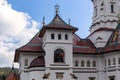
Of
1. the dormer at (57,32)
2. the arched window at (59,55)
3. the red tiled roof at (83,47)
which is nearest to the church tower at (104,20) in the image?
the red tiled roof at (83,47)

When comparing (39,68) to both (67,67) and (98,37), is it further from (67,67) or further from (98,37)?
(98,37)

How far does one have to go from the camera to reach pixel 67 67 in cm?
5238

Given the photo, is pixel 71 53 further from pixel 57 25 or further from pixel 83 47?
pixel 83 47

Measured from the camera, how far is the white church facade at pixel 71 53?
5206 centimetres

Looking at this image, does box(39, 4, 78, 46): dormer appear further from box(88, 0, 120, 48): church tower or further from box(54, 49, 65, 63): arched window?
box(88, 0, 120, 48): church tower

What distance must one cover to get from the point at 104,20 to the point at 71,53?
525 inches

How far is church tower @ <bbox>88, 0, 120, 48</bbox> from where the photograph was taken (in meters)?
60.7

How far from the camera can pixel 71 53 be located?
53375 mm

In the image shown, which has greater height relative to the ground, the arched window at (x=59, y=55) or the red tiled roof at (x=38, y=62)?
the arched window at (x=59, y=55)

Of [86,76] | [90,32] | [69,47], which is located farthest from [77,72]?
[90,32]

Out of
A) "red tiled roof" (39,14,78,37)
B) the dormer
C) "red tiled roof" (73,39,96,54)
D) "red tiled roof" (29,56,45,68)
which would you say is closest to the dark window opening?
the dormer

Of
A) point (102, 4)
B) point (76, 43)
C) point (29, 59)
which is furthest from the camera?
point (102, 4)

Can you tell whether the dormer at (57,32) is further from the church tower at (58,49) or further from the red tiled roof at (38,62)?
the red tiled roof at (38,62)

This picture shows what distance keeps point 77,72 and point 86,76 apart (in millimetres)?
1843
